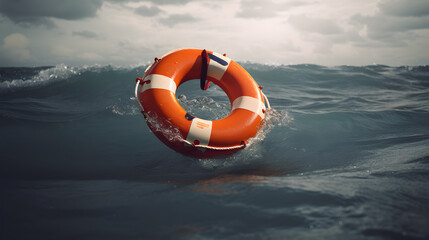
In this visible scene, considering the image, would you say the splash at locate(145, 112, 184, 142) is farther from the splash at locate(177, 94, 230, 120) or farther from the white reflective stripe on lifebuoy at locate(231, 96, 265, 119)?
the splash at locate(177, 94, 230, 120)

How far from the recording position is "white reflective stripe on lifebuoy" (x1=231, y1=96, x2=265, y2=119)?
3.34 metres

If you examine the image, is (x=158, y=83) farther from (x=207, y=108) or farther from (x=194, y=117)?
(x=207, y=108)

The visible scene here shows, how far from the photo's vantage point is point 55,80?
8211 millimetres

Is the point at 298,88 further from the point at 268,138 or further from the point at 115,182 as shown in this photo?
the point at 115,182

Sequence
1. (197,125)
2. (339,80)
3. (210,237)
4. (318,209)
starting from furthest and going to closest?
(339,80) → (197,125) → (318,209) → (210,237)

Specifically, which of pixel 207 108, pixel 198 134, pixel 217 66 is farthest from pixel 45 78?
pixel 198 134

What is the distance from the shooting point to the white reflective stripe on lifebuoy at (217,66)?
3.57 metres

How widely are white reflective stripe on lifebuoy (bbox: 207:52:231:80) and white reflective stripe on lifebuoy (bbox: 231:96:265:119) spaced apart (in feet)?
1.33

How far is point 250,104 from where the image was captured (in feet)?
11.1

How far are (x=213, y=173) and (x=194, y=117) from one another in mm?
632

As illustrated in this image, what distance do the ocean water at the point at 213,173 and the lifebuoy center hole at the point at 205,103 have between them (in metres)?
0.04

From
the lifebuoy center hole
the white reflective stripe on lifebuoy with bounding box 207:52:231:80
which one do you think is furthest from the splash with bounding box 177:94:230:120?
the white reflective stripe on lifebuoy with bounding box 207:52:231:80

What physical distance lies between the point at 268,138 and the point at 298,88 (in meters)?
4.51

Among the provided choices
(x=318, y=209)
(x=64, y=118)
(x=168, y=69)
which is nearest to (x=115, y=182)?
(x=168, y=69)
